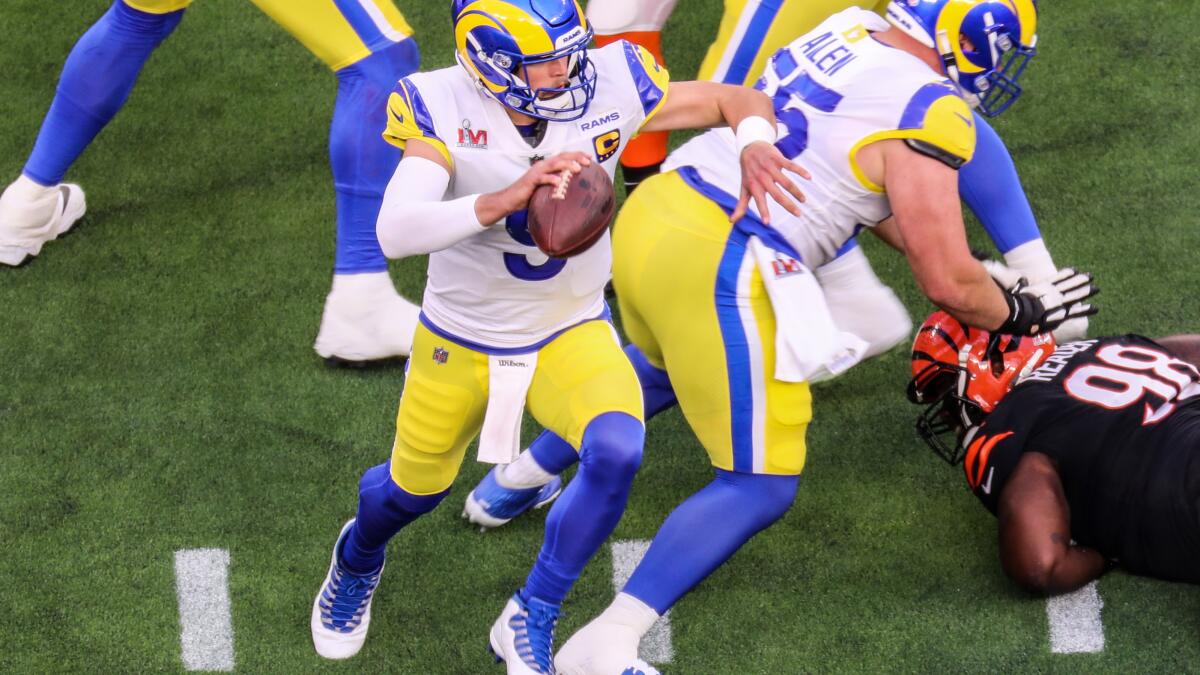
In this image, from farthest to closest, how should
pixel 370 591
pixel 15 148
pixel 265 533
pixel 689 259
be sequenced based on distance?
pixel 15 148
pixel 265 533
pixel 370 591
pixel 689 259

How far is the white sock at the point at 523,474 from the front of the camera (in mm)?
3709

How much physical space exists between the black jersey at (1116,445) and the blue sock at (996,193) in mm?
333

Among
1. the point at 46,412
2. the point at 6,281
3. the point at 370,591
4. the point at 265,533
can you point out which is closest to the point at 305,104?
the point at 6,281

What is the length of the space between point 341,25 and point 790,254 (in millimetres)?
1484

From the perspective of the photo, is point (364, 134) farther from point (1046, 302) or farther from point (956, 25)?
point (1046, 302)

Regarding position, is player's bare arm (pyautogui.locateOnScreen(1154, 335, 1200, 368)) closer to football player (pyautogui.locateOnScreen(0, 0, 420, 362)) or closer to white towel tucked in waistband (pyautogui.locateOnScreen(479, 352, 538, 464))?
white towel tucked in waistband (pyautogui.locateOnScreen(479, 352, 538, 464))

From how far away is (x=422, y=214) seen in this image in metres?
2.74

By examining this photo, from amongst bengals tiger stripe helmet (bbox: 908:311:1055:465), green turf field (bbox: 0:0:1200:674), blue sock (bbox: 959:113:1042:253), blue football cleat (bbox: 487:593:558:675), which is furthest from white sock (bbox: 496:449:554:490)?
blue sock (bbox: 959:113:1042:253)

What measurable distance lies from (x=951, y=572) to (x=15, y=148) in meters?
3.40

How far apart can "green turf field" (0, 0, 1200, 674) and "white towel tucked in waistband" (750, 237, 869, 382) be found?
0.76 meters

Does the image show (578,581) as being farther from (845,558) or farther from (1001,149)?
(1001,149)

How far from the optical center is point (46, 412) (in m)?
4.12

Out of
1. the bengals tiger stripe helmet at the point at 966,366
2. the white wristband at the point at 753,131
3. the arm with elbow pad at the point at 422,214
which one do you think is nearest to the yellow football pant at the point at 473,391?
the arm with elbow pad at the point at 422,214

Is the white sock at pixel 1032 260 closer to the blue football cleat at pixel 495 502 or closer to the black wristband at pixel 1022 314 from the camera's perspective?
the black wristband at pixel 1022 314
